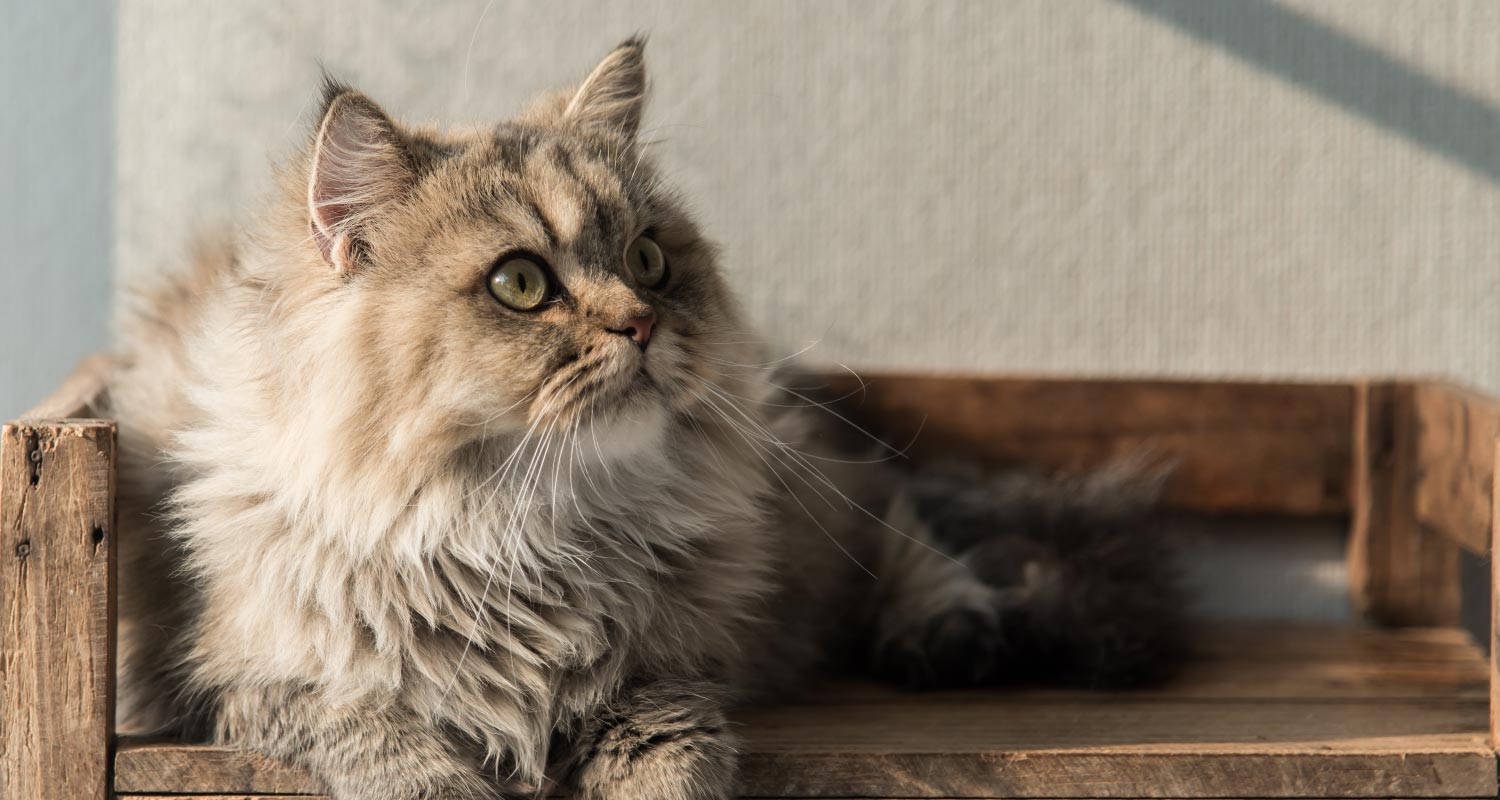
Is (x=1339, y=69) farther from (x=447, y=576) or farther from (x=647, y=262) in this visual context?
(x=447, y=576)

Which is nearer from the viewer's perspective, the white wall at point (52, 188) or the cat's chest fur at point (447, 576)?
the cat's chest fur at point (447, 576)

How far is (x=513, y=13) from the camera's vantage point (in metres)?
1.87

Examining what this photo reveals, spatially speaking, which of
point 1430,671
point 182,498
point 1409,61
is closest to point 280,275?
point 182,498

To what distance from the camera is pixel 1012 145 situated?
6.25ft

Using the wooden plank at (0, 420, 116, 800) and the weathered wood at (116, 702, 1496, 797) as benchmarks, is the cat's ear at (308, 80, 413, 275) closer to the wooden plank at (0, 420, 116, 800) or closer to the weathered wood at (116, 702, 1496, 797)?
the wooden plank at (0, 420, 116, 800)

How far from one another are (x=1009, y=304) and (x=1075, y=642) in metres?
0.61

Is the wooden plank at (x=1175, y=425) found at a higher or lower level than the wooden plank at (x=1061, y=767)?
higher

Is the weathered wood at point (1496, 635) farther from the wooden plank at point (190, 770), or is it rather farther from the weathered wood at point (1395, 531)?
the wooden plank at point (190, 770)

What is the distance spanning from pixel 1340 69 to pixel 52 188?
6.41 ft

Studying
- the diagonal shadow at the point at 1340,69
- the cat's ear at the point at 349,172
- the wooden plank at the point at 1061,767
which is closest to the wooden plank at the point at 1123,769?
the wooden plank at the point at 1061,767

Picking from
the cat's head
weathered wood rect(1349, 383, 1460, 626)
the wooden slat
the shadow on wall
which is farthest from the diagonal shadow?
the cat's head

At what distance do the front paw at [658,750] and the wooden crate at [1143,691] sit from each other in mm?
66

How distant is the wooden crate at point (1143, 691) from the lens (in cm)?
118

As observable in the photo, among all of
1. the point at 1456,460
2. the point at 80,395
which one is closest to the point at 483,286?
the point at 80,395
